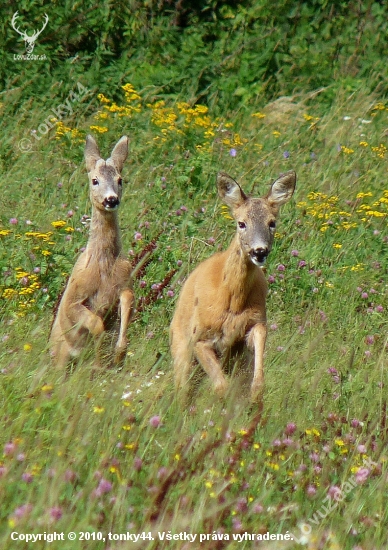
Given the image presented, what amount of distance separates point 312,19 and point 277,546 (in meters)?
11.0

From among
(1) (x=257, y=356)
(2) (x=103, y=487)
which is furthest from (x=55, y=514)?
(1) (x=257, y=356)

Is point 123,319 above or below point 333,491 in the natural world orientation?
below

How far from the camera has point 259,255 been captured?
702 cm

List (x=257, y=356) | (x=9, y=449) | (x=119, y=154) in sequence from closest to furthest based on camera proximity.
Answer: (x=9, y=449) → (x=257, y=356) → (x=119, y=154)

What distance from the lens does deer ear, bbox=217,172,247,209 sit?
7574 mm

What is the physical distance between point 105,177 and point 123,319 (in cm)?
118

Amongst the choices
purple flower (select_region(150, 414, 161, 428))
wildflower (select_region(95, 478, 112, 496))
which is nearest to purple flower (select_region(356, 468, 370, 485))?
purple flower (select_region(150, 414, 161, 428))

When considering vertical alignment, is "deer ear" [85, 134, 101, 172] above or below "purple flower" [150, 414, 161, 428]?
below

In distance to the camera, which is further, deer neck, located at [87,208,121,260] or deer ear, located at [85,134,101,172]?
deer ear, located at [85,134,101,172]

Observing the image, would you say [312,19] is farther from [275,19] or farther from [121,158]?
[121,158]

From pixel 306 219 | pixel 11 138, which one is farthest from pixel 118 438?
pixel 11 138

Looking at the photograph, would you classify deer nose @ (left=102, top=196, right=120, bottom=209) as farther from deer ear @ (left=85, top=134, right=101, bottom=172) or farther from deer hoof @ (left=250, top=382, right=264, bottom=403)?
deer hoof @ (left=250, top=382, right=264, bottom=403)

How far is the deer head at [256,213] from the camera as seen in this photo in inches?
279

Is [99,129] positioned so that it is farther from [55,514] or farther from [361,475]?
[55,514]
